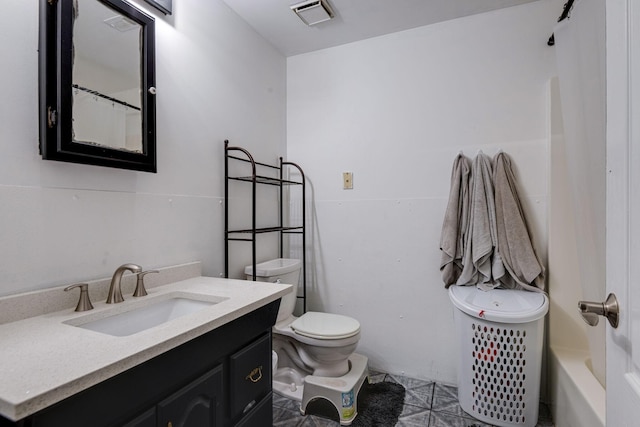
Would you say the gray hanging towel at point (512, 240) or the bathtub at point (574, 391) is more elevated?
the gray hanging towel at point (512, 240)

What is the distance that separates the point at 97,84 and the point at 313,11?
129 centimetres

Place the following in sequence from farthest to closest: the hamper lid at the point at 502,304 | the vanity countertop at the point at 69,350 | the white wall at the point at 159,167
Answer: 1. the hamper lid at the point at 502,304
2. the white wall at the point at 159,167
3. the vanity countertop at the point at 69,350

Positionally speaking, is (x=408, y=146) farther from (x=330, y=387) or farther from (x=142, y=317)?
(x=142, y=317)

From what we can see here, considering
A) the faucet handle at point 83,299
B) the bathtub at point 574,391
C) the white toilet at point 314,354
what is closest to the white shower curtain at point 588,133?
the bathtub at point 574,391

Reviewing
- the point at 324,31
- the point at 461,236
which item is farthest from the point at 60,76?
the point at 461,236

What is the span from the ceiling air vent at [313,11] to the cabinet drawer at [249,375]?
5.85 feet

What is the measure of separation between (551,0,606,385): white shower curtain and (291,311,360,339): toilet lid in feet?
3.49

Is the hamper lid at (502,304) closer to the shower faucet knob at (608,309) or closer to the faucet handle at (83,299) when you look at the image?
the shower faucet knob at (608,309)

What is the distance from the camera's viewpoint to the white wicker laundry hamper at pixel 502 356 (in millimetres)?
1522

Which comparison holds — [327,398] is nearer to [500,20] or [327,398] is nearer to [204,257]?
[204,257]

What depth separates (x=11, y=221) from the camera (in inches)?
37.3

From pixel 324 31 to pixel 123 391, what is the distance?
2197 millimetres

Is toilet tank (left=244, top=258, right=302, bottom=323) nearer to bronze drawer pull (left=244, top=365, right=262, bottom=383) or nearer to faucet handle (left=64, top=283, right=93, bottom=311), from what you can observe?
bronze drawer pull (left=244, top=365, right=262, bottom=383)

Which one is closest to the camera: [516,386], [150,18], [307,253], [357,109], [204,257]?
[150,18]
